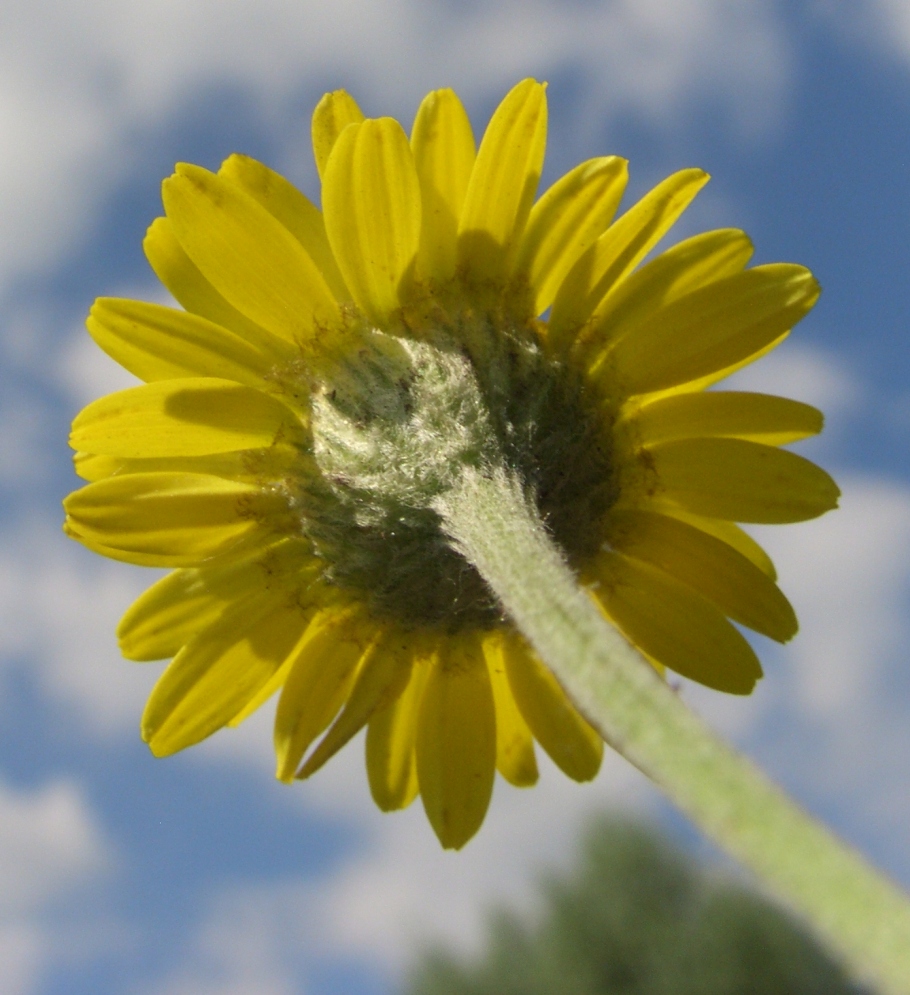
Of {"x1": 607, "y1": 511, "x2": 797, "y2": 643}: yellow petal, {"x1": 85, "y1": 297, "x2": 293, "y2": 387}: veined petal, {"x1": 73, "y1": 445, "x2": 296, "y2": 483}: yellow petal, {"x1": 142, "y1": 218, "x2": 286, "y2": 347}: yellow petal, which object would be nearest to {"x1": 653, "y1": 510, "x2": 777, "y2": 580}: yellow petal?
{"x1": 607, "y1": 511, "x2": 797, "y2": 643}: yellow petal

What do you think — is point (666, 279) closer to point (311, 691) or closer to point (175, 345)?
point (175, 345)

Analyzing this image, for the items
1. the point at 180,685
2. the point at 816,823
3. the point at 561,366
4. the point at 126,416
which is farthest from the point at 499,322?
the point at 816,823

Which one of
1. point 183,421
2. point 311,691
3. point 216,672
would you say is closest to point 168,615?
point 216,672

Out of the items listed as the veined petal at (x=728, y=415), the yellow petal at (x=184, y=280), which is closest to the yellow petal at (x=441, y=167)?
the yellow petal at (x=184, y=280)

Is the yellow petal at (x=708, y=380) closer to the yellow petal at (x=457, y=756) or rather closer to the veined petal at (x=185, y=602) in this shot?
the yellow petal at (x=457, y=756)

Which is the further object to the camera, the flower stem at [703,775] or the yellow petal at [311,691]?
the yellow petal at [311,691]
